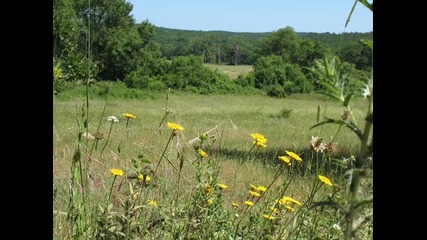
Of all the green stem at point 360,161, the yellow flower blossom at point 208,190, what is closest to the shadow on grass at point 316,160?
the green stem at point 360,161

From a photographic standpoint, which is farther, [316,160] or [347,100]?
[316,160]

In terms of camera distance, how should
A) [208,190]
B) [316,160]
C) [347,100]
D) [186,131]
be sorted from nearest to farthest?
1. [347,100]
2. [208,190]
3. [316,160]
4. [186,131]

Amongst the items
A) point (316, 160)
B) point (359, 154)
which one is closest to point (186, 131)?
point (316, 160)

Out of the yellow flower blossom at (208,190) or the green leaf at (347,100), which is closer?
the green leaf at (347,100)

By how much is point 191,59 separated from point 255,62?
7.64 m

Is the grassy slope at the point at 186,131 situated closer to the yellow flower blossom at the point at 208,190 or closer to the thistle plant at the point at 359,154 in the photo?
the thistle plant at the point at 359,154

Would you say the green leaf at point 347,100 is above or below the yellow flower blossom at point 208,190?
above

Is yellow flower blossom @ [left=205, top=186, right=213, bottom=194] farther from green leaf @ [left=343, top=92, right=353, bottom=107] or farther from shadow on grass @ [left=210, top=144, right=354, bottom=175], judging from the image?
green leaf @ [left=343, top=92, right=353, bottom=107]

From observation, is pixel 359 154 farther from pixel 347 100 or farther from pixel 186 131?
pixel 186 131

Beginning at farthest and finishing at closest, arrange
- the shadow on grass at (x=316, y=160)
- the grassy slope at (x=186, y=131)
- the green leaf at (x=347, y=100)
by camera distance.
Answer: the grassy slope at (x=186, y=131)
the shadow on grass at (x=316, y=160)
the green leaf at (x=347, y=100)

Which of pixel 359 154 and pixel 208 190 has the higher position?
pixel 359 154
